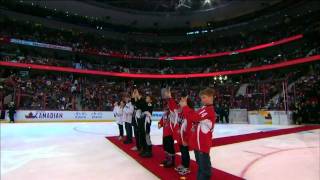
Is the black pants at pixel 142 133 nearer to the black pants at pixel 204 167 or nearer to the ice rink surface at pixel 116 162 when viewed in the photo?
the ice rink surface at pixel 116 162

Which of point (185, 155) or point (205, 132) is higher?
point (205, 132)

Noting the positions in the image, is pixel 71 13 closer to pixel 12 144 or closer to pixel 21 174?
pixel 12 144

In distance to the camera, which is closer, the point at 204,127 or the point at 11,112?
the point at 204,127

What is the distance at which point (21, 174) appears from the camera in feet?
15.2

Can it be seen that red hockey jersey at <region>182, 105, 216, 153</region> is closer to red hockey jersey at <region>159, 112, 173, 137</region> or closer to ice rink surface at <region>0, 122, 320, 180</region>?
ice rink surface at <region>0, 122, 320, 180</region>

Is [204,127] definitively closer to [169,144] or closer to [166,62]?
[169,144]

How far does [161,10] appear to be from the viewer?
1399 inches

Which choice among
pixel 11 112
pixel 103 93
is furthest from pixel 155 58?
pixel 11 112

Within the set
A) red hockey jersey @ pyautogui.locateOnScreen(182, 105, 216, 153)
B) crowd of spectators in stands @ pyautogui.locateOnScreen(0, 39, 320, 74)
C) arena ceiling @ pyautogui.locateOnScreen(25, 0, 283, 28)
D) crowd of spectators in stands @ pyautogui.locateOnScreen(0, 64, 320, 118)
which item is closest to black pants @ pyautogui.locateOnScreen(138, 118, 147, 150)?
red hockey jersey @ pyautogui.locateOnScreen(182, 105, 216, 153)

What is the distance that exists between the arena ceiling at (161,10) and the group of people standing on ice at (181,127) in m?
26.5

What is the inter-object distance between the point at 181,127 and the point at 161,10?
32.9 m

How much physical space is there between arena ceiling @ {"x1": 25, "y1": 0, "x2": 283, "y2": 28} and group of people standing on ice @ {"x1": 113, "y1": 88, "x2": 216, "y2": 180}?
26.5 m

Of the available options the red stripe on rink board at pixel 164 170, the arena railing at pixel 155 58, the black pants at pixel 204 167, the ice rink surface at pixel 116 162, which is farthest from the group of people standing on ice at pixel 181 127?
the arena railing at pixel 155 58

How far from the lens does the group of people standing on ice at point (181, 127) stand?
3391 mm
